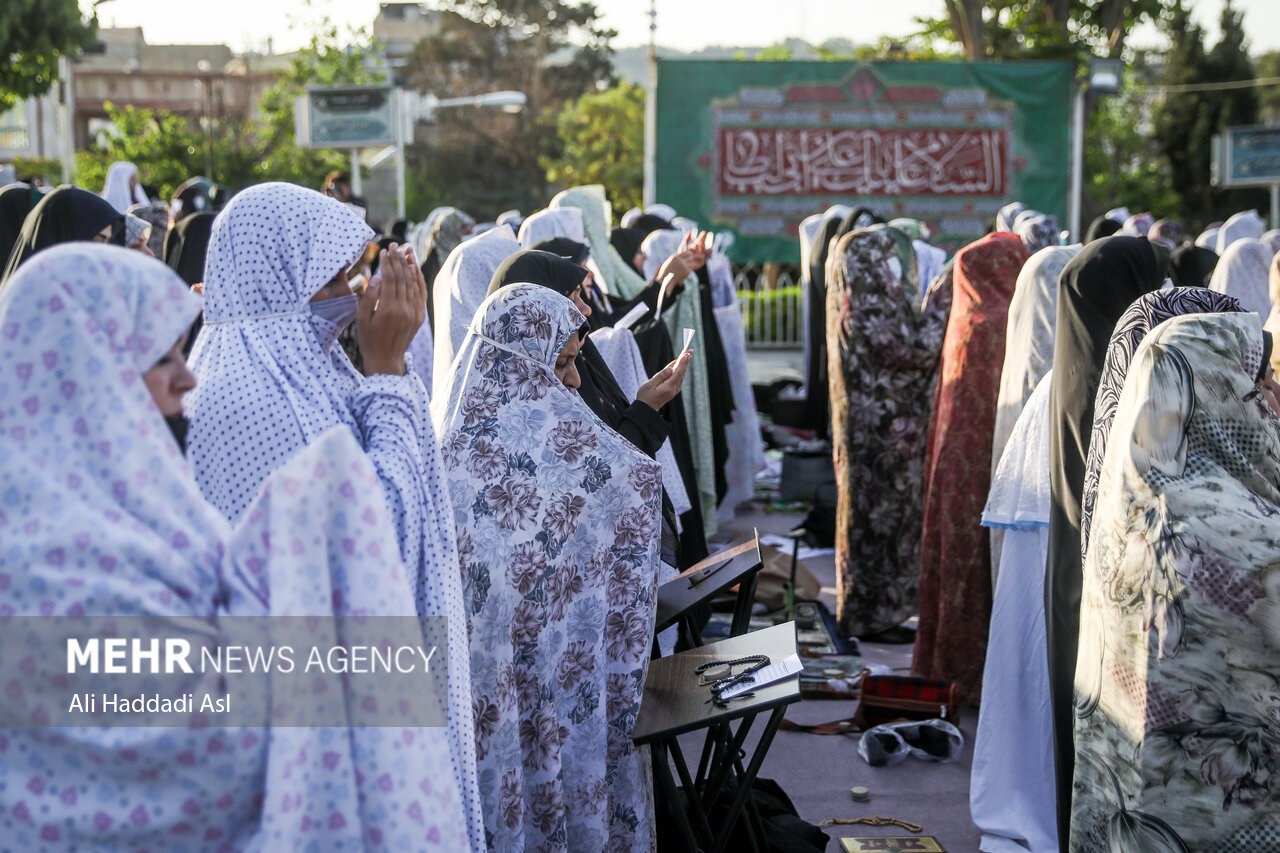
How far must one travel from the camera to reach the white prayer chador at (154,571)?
1272 mm

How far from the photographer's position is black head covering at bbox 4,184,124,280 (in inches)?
133

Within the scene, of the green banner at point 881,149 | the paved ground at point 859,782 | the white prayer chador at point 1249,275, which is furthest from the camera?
the green banner at point 881,149

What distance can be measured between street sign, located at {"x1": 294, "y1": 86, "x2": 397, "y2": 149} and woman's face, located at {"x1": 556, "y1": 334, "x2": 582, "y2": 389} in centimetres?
1208

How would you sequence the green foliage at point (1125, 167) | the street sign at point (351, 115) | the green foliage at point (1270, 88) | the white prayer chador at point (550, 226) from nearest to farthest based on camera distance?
the white prayer chador at point (550, 226), the street sign at point (351, 115), the green foliage at point (1125, 167), the green foliage at point (1270, 88)

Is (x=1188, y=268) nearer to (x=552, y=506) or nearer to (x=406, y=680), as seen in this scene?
(x=552, y=506)

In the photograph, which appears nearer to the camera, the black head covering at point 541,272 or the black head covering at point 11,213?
the black head covering at point 541,272

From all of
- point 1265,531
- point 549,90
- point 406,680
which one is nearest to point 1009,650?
point 1265,531

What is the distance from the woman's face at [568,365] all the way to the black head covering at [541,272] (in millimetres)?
583

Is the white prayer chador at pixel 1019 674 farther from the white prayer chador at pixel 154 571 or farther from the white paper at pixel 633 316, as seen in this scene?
the white prayer chador at pixel 154 571

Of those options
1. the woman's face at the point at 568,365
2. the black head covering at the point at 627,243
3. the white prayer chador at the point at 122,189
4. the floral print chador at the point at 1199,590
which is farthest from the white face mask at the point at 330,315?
the white prayer chador at the point at 122,189

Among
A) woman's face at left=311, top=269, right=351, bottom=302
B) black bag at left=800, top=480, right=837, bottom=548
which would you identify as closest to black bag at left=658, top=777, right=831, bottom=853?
woman's face at left=311, top=269, right=351, bottom=302

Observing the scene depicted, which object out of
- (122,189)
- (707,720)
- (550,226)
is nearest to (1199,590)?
(707,720)

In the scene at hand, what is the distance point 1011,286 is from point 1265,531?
2.32m

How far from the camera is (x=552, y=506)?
7.96ft
